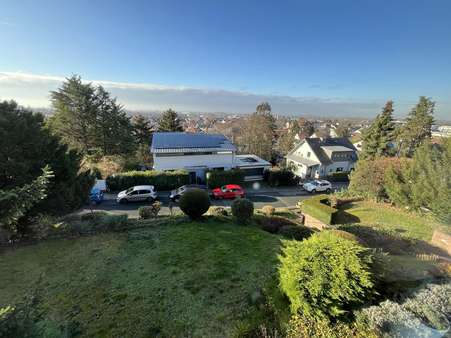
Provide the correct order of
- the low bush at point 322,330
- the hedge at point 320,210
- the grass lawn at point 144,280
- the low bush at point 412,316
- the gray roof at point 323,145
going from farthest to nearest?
the gray roof at point 323,145, the hedge at point 320,210, the grass lawn at point 144,280, the low bush at point 322,330, the low bush at point 412,316

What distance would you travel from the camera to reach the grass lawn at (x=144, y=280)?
5.55 m

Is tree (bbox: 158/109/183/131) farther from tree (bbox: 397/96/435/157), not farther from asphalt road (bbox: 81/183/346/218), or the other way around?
tree (bbox: 397/96/435/157)

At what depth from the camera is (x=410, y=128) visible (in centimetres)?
3500

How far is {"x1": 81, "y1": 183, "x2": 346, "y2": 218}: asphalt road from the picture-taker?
17994 millimetres

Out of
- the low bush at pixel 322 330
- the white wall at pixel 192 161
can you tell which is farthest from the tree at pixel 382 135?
the low bush at pixel 322 330

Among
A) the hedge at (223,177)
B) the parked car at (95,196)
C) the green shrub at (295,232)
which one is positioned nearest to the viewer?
the green shrub at (295,232)

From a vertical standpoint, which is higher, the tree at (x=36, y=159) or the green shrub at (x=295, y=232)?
the tree at (x=36, y=159)

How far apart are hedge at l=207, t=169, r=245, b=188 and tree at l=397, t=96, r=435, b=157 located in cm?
2788

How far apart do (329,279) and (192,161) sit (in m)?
22.2

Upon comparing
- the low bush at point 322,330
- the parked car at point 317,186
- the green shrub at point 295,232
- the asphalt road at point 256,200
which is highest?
the low bush at point 322,330

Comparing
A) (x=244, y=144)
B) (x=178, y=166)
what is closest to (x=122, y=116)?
(x=178, y=166)

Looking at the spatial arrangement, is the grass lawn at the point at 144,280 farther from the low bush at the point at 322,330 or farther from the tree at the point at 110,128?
the tree at the point at 110,128

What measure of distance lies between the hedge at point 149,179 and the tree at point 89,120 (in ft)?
39.3

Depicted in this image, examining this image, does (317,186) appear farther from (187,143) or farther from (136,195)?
(136,195)
